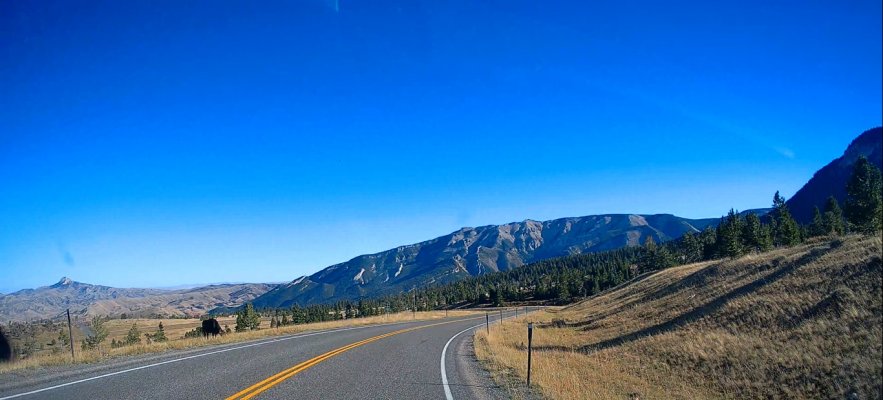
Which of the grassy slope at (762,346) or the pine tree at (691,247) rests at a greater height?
the grassy slope at (762,346)

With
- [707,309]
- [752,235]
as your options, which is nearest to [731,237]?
[752,235]

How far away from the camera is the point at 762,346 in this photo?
41.9 ft

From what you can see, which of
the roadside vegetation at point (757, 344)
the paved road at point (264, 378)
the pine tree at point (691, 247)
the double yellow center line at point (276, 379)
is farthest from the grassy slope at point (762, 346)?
the pine tree at point (691, 247)

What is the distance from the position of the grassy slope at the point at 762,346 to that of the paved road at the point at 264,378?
2198mm

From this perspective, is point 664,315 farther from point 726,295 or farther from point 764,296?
point 764,296

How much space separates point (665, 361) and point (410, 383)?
9.86m

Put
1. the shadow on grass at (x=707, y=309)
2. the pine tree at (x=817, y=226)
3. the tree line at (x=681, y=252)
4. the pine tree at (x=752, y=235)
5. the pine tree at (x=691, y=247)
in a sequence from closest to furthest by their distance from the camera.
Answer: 1. the shadow on grass at (x=707, y=309)
2. the tree line at (x=681, y=252)
3. the pine tree at (x=752, y=235)
4. the pine tree at (x=817, y=226)
5. the pine tree at (x=691, y=247)

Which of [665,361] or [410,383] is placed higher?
[410,383]

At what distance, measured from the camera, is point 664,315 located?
2467 centimetres

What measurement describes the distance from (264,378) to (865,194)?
4659 cm

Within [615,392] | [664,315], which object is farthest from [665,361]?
[664,315]

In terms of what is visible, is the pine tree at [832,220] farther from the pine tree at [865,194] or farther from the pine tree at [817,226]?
the pine tree at [865,194]

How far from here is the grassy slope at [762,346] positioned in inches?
390

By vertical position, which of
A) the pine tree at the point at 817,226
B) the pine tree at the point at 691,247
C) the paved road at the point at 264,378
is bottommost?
the pine tree at the point at 691,247
